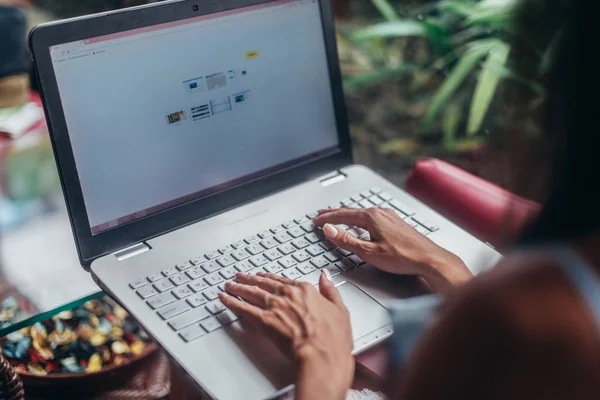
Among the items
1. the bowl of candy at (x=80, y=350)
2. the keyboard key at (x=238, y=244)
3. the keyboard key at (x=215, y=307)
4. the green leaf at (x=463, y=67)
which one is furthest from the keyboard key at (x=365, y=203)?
the green leaf at (x=463, y=67)

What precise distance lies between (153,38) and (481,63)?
3.22 ft

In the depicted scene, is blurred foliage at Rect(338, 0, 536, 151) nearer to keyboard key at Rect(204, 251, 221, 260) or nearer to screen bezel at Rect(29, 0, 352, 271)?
screen bezel at Rect(29, 0, 352, 271)

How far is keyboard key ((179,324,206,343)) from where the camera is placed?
2.45 ft

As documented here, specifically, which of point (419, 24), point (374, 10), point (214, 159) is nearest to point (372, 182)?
point (214, 159)

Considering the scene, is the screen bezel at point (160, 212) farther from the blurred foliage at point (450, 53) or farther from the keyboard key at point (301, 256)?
the blurred foliage at point (450, 53)

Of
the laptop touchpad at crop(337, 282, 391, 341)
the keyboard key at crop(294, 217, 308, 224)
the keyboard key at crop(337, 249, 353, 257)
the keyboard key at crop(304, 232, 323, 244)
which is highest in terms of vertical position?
the keyboard key at crop(294, 217, 308, 224)

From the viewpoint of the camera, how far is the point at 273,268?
0.86 m

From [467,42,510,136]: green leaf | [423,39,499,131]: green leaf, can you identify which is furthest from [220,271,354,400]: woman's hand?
[423,39,499,131]: green leaf

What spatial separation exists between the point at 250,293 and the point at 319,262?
5.2 inches

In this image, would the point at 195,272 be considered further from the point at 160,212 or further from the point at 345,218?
the point at 345,218

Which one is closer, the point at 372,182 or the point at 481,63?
the point at 372,182

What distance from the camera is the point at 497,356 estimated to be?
1.42 ft

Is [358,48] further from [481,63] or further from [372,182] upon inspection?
[372,182]

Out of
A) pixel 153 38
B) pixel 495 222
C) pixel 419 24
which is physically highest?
pixel 153 38
